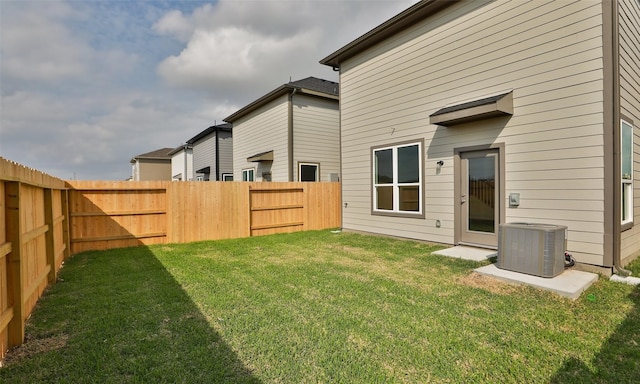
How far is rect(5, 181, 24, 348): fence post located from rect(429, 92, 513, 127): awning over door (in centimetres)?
634

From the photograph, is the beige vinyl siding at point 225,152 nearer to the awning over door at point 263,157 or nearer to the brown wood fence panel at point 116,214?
the awning over door at point 263,157

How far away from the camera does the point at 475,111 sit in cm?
562

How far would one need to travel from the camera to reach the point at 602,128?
14.6 ft

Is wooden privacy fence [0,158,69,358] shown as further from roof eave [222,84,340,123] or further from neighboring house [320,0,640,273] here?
roof eave [222,84,340,123]

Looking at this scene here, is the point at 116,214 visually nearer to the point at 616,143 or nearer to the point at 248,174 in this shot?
the point at 248,174

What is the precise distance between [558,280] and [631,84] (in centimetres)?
386

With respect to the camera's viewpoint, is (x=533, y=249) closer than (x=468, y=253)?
Yes

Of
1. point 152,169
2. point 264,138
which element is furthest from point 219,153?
point 152,169

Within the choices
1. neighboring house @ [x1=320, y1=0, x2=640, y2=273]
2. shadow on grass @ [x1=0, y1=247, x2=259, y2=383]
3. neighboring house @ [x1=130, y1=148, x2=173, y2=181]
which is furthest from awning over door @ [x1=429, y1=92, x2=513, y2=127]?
neighboring house @ [x1=130, y1=148, x2=173, y2=181]

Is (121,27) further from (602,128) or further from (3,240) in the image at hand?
(602,128)

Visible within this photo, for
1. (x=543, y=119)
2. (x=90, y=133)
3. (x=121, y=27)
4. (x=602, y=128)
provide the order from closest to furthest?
(x=602, y=128) < (x=543, y=119) < (x=121, y=27) < (x=90, y=133)

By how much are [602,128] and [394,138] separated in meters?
3.94

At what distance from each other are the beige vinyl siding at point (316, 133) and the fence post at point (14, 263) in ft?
30.6

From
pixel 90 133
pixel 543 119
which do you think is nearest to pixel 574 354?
pixel 543 119
